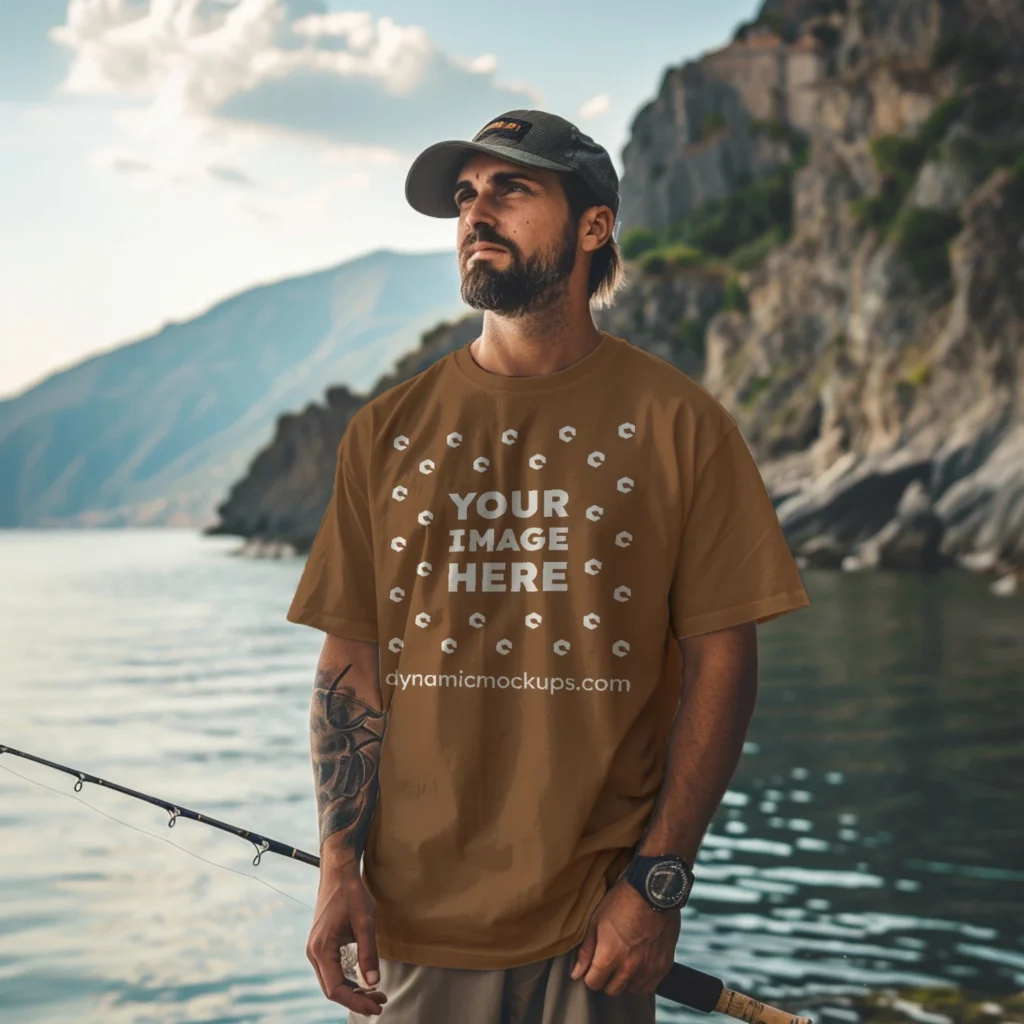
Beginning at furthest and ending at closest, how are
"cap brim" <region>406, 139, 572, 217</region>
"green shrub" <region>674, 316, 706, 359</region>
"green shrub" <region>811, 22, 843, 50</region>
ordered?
"green shrub" <region>811, 22, 843, 50</region>, "green shrub" <region>674, 316, 706, 359</region>, "cap brim" <region>406, 139, 572, 217</region>

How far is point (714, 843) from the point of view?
1212 centimetres

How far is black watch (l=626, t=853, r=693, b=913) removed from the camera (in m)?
2.89

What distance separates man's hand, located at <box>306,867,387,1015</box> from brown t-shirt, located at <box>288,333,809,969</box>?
1.6 inches

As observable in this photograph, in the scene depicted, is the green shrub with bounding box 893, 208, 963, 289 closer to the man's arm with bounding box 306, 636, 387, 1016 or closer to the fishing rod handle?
the fishing rod handle

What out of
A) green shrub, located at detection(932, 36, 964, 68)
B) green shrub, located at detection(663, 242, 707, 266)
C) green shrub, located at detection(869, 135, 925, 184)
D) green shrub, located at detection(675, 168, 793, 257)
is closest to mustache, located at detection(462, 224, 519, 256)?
green shrub, located at detection(869, 135, 925, 184)

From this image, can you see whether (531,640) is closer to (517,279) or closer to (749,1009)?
(517,279)

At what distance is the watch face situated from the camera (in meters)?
2.89

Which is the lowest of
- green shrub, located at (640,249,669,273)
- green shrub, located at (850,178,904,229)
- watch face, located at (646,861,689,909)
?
watch face, located at (646,861,689,909)

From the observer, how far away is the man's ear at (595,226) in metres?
3.29

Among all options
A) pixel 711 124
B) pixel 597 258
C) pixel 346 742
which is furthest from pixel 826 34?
pixel 346 742

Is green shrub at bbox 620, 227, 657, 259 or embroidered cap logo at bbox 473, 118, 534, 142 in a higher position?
green shrub at bbox 620, 227, 657, 259

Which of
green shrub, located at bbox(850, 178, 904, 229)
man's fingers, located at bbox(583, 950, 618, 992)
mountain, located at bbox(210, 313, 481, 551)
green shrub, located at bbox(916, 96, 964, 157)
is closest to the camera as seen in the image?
man's fingers, located at bbox(583, 950, 618, 992)

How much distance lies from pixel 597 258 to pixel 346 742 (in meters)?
1.23

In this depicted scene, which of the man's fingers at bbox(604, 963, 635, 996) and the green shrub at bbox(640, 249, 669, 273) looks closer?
the man's fingers at bbox(604, 963, 635, 996)
